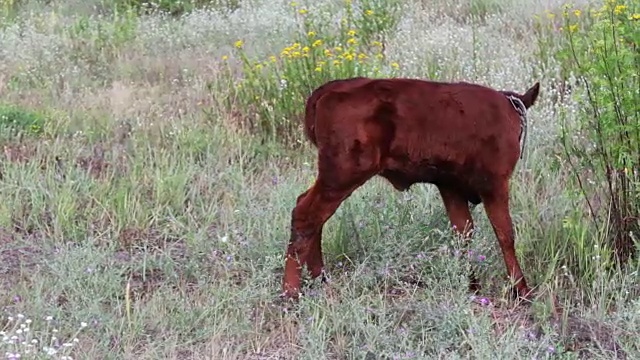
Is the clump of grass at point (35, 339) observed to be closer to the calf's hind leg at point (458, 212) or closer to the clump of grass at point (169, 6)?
the calf's hind leg at point (458, 212)

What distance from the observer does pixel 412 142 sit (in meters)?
4.16

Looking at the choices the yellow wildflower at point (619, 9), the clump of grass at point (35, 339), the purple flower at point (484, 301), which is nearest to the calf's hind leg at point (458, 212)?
the purple flower at point (484, 301)

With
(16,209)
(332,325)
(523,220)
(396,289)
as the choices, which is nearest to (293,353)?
(332,325)

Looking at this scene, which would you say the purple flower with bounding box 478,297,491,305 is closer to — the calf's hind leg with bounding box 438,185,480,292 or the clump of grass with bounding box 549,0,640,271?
the calf's hind leg with bounding box 438,185,480,292

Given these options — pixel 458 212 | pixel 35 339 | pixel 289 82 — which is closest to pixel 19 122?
pixel 289 82

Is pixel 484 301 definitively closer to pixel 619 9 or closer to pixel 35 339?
pixel 619 9

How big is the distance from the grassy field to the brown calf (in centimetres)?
31

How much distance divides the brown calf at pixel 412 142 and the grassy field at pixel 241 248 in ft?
1.03

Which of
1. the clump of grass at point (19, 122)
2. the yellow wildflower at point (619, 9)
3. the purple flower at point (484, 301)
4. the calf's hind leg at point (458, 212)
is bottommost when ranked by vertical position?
the clump of grass at point (19, 122)

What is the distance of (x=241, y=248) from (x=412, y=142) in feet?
4.23

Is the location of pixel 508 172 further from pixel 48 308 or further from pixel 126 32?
pixel 126 32

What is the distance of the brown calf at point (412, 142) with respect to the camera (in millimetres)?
4160

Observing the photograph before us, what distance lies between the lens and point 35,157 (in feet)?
20.4

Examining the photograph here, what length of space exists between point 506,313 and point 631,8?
1881 millimetres
